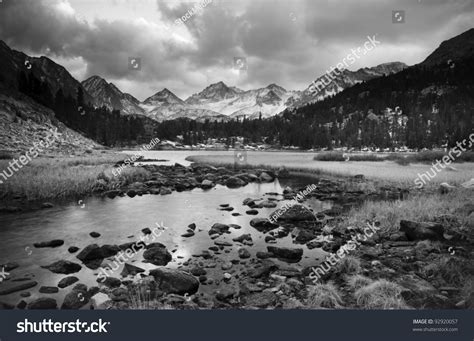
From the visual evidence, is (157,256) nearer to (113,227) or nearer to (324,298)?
(113,227)

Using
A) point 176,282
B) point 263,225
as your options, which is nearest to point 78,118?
point 263,225

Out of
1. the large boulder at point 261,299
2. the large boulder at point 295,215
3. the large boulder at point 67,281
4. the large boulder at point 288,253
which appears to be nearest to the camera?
the large boulder at point 261,299

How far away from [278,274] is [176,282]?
3508 mm

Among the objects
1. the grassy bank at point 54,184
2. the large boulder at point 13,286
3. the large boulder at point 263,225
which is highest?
the grassy bank at point 54,184

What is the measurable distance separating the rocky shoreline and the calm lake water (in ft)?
1.15

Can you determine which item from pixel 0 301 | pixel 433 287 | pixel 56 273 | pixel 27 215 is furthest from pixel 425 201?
pixel 27 215

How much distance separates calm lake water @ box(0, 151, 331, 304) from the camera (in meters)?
11.0

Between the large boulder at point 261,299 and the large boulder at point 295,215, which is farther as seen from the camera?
the large boulder at point 295,215

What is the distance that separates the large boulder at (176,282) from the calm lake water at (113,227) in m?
1.87
